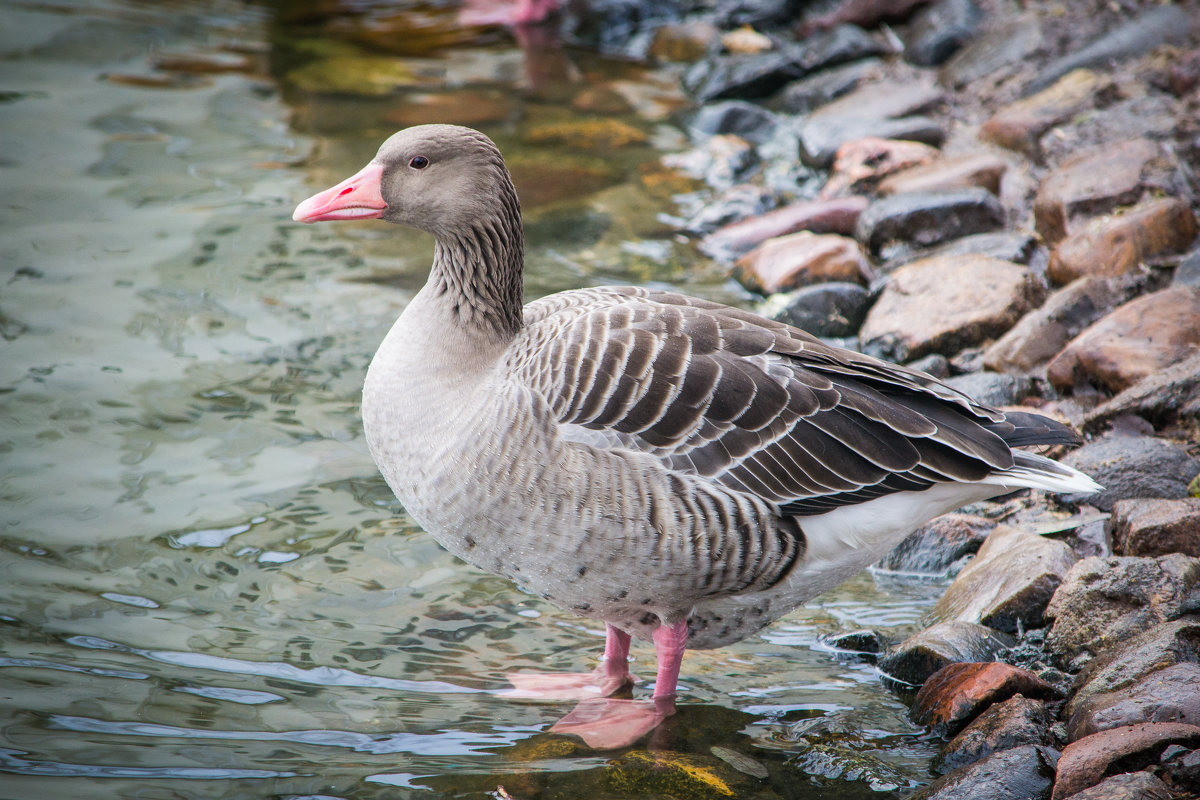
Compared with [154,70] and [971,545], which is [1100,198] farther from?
[154,70]

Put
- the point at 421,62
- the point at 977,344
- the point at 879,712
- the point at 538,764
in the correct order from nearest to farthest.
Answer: the point at 538,764 → the point at 879,712 → the point at 977,344 → the point at 421,62

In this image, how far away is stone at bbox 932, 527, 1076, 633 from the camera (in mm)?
5184

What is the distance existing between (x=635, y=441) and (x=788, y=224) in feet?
17.7

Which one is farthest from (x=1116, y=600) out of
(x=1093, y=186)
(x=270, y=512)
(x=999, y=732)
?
(x=270, y=512)

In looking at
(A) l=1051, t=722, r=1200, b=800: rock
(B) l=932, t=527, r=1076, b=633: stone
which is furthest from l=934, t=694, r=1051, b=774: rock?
(B) l=932, t=527, r=1076, b=633: stone

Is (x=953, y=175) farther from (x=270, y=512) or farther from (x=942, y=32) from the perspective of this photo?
(x=270, y=512)

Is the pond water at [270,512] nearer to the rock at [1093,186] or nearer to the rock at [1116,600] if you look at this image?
the rock at [1116,600]

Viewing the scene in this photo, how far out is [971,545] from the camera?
236 inches

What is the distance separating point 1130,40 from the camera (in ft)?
32.6

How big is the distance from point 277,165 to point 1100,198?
7.40 metres

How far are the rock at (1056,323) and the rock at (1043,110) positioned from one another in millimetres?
2530

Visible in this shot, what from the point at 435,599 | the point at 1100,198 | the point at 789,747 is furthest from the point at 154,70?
the point at 789,747

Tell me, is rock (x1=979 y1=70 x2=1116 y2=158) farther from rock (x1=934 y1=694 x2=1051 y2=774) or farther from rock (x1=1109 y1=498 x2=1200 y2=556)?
rock (x1=934 y1=694 x2=1051 y2=774)

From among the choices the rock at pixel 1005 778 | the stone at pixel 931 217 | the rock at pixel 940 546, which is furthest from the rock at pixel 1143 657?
the stone at pixel 931 217
